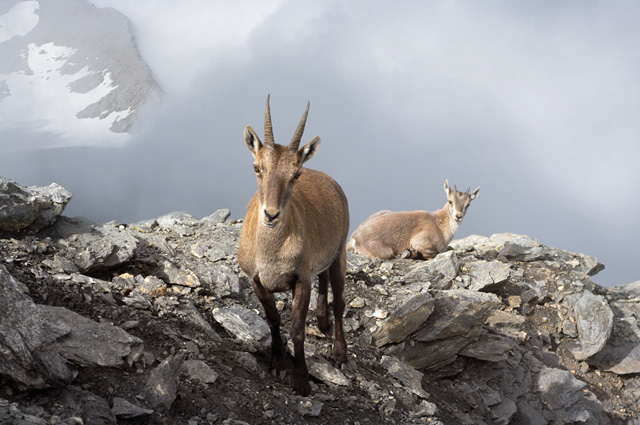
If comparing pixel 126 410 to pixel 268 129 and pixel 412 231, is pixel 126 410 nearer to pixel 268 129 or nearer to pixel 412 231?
pixel 268 129

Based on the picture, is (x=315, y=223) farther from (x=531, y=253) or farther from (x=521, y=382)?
(x=531, y=253)

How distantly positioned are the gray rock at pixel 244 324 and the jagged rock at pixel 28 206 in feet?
11.9

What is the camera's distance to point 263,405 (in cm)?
602

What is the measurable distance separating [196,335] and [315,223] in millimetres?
2183

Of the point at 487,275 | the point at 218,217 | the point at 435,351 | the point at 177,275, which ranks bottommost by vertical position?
the point at 435,351

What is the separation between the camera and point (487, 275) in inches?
520

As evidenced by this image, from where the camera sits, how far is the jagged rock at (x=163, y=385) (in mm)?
5234

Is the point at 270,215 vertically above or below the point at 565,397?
above

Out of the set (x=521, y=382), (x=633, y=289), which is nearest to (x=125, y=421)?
(x=521, y=382)

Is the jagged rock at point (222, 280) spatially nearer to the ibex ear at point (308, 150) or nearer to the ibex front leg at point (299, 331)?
the ibex front leg at point (299, 331)

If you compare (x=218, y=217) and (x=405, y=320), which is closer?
(x=405, y=320)

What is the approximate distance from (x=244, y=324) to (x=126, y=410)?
2900mm

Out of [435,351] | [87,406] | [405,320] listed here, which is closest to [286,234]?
[87,406]

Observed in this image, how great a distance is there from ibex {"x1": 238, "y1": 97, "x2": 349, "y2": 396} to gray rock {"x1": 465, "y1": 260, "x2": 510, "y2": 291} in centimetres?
632
